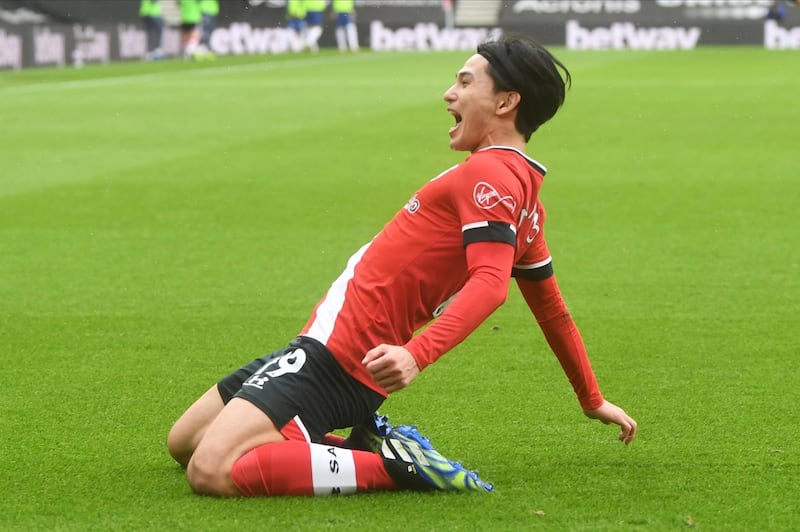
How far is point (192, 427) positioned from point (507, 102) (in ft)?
4.82

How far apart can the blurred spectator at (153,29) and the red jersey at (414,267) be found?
1264 inches

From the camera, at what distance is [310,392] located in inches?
167

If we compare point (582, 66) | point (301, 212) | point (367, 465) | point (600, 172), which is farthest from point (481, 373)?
point (582, 66)

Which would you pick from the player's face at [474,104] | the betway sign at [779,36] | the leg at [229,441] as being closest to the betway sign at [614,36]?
the betway sign at [779,36]

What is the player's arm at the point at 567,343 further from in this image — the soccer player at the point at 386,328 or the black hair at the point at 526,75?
the black hair at the point at 526,75

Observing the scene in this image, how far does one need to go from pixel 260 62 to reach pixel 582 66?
8236 millimetres

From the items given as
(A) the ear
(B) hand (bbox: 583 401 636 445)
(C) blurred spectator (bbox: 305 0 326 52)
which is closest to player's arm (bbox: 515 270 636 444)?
(B) hand (bbox: 583 401 636 445)

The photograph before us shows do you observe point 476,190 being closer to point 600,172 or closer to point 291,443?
point 291,443

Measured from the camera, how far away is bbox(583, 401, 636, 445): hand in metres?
4.64

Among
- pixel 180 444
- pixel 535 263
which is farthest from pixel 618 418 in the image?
pixel 180 444

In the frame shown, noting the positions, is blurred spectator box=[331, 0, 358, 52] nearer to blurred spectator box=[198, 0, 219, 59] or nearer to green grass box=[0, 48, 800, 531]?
blurred spectator box=[198, 0, 219, 59]

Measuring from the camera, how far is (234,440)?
4.20 meters

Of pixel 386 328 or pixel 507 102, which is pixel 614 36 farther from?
pixel 386 328

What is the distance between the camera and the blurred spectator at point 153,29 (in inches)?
1410
